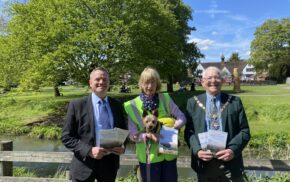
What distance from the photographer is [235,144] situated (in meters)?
4.38

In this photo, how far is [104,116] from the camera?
15.0 feet

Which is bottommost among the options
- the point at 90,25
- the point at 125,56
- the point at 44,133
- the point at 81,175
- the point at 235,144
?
the point at 44,133

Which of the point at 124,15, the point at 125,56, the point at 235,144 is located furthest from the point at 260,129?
the point at 235,144

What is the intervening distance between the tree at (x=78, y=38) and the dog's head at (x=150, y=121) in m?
20.0

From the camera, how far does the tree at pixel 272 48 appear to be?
71375mm

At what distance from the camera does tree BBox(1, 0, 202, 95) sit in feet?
80.5

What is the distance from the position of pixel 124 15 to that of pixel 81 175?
74.8ft

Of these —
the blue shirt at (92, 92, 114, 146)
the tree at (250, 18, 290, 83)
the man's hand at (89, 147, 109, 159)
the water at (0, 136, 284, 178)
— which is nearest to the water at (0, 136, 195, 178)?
the water at (0, 136, 284, 178)

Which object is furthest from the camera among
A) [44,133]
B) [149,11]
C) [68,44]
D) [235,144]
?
[149,11]

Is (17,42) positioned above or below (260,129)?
above

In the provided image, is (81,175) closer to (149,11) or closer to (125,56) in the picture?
(125,56)

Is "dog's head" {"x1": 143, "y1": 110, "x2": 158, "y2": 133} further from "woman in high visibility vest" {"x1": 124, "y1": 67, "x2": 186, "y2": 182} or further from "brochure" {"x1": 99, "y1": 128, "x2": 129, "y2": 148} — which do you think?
"brochure" {"x1": 99, "y1": 128, "x2": 129, "y2": 148}

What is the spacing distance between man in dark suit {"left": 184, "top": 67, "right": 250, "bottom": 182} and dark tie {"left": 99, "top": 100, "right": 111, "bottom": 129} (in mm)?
992

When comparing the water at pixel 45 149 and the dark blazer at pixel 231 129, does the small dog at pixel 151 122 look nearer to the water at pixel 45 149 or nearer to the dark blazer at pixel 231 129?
the dark blazer at pixel 231 129
